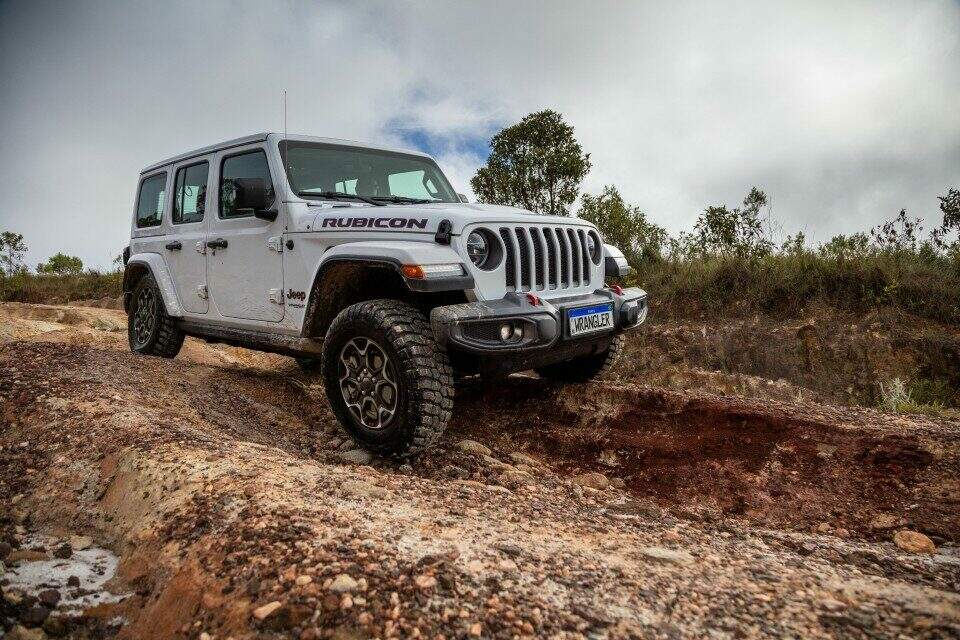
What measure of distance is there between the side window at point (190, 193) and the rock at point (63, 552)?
3376mm

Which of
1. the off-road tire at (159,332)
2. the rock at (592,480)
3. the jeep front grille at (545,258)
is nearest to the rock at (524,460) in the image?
the rock at (592,480)

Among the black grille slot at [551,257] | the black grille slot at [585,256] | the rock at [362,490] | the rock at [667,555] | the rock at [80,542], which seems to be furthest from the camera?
the black grille slot at [585,256]

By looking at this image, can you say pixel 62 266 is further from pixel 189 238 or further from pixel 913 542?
pixel 913 542

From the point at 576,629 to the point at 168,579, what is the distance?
4.06 feet

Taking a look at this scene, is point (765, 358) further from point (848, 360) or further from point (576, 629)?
point (576, 629)

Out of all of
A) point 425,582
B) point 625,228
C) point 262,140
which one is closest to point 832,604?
point 425,582

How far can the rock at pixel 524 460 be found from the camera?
3647 millimetres

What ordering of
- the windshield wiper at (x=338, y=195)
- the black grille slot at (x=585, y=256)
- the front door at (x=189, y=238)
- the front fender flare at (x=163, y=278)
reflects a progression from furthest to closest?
the front fender flare at (x=163, y=278)
the front door at (x=189, y=238)
the windshield wiper at (x=338, y=195)
the black grille slot at (x=585, y=256)

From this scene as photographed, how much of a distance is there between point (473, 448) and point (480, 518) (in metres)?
1.27

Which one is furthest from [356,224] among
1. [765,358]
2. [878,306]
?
[878,306]

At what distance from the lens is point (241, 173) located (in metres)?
4.66

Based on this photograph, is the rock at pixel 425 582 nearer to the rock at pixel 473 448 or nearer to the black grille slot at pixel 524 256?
→ the rock at pixel 473 448

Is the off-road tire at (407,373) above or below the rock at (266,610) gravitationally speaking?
above

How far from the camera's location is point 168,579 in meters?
1.85
